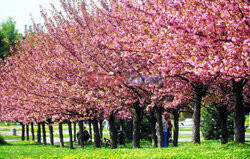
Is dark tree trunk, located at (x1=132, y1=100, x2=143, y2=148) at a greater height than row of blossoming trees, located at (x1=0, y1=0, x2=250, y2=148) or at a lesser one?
lesser

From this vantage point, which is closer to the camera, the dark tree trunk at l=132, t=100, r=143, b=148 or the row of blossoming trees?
the row of blossoming trees

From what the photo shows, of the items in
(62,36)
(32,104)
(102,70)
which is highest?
(62,36)

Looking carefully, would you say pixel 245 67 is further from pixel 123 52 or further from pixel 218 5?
pixel 123 52

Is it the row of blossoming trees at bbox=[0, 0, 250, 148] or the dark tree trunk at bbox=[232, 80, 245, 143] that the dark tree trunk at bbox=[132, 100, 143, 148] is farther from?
the dark tree trunk at bbox=[232, 80, 245, 143]

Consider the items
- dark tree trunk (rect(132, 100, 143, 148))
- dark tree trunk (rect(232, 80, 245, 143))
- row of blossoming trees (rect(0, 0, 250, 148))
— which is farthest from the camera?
dark tree trunk (rect(132, 100, 143, 148))

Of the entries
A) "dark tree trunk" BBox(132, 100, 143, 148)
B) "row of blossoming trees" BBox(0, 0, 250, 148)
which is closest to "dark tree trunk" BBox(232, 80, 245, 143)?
"row of blossoming trees" BBox(0, 0, 250, 148)

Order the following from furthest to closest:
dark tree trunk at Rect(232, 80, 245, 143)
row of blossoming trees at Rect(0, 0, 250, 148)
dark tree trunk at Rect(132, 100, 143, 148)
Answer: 1. dark tree trunk at Rect(132, 100, 143, 148)
2. dark tree trunk at Rect(232, 80, 245, 143)
3. row of blossoming trees at Rect(0, 0, 250, 148)

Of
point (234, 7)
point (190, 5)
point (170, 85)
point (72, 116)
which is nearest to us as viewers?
point (234, 7)

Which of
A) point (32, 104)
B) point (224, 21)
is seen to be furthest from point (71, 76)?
point (224, 21)

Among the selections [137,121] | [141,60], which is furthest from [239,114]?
[137,121]

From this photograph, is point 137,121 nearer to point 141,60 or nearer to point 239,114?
point 141,60

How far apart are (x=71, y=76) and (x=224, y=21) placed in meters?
10.2

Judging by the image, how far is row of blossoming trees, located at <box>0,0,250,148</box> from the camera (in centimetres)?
875

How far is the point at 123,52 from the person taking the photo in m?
12.7
